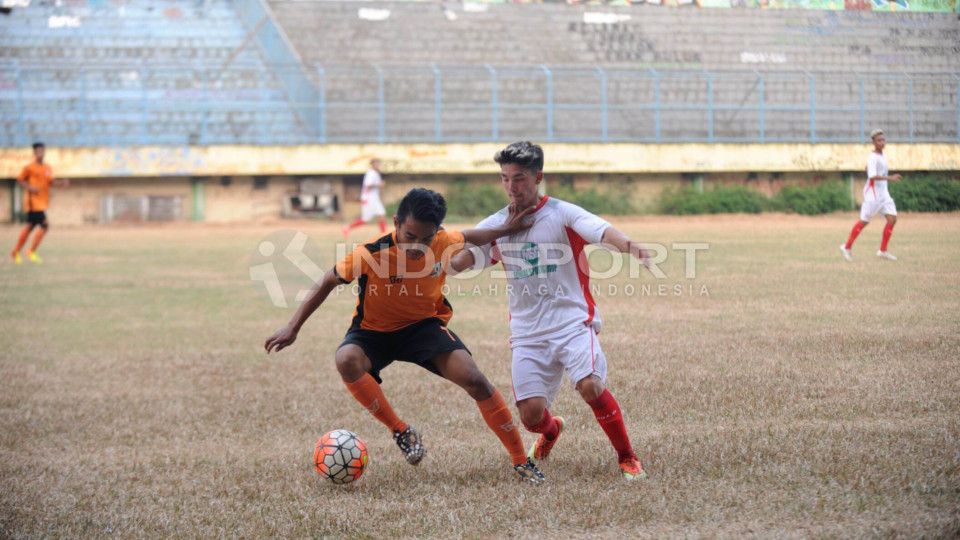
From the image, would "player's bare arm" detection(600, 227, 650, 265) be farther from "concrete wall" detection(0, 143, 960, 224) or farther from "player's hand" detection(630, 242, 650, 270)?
"concrete wall" detection(0, 143, 960, 224)

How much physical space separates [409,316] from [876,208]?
11595 mm

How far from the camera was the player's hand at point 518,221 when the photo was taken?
5434mm

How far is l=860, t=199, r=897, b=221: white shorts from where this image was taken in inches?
605

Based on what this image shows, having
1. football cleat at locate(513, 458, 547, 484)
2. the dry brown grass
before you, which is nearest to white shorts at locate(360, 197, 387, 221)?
the dry brown grass

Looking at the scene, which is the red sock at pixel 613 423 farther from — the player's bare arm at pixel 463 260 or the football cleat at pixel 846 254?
the football cleat at pixel 846 254

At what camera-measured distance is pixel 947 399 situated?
6.58 meters

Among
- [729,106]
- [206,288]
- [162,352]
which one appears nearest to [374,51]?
[729,106]

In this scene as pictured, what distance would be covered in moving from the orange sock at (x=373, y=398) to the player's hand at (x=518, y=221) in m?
1.05

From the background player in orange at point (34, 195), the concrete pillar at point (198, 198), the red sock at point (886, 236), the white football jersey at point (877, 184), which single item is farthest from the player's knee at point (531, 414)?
the concrete pillar at point (198, 198)

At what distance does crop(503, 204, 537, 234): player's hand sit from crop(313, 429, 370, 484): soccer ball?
1292 mm

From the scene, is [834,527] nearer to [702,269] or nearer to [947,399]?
[947,399]

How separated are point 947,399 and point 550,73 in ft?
85.1

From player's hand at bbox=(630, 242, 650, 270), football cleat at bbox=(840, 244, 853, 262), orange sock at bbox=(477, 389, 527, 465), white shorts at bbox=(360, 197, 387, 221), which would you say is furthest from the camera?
white shorts at bbox=(360, 197, 387, 221)

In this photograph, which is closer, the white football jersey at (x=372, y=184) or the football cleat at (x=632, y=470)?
the football cleat at (x=632, y=470)
